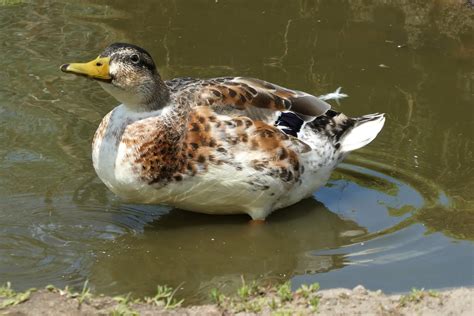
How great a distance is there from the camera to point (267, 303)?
6121 millimetres

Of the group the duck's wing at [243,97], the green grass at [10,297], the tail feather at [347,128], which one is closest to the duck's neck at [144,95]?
the duck's wing at [243,97]

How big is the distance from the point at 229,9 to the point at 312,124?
4.70 metres

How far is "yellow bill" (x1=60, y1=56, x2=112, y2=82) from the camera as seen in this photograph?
284 inches

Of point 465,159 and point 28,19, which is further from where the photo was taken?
point 28,19

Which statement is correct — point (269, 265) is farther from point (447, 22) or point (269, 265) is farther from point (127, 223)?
point (447, 22)

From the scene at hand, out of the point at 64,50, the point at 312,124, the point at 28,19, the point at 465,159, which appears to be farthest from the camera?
the point at 28,19

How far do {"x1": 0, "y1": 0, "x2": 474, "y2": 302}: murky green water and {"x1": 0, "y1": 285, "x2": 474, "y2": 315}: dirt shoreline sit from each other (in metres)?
0.51

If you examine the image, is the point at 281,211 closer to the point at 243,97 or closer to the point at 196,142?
the point at 243,97

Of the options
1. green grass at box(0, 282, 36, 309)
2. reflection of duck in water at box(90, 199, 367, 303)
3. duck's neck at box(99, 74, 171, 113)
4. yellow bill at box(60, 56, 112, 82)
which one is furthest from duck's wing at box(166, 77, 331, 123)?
green grass at box(0, 282, 36, 309)

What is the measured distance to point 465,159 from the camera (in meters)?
9.27

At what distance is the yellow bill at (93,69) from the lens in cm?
722

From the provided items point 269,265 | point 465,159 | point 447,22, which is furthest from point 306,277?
point 447,22

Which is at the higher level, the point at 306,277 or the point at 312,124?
the point at 312,124

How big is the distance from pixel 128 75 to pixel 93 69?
0.30 metres
